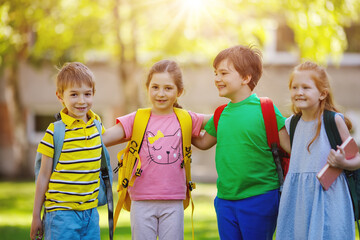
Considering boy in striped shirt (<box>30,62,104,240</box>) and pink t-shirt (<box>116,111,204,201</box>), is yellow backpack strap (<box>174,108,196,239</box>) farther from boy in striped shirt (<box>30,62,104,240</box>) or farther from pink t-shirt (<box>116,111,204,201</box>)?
boy in striped shirt (<box>30,62,104,240</box>)

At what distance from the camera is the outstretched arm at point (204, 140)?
3646 millimetres

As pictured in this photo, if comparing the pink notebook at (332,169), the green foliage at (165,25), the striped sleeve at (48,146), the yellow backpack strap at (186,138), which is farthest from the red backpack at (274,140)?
the green foliage at (165,25)

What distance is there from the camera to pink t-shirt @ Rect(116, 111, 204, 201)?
3473mm

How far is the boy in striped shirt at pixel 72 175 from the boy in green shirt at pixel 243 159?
845mm

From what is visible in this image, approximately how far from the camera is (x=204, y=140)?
3.67m

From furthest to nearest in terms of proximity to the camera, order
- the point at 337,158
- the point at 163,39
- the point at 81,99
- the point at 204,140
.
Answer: the point at 163,39 → the point at 204,140 → the point at 81,99 → the point at 337,158

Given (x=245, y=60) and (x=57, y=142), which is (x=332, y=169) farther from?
(x=57, y=142)

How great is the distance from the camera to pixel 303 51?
8203 mm

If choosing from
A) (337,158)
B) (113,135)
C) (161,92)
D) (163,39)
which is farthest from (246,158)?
(163,39)

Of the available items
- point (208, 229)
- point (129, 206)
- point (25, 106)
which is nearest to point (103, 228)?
point (208, 229)

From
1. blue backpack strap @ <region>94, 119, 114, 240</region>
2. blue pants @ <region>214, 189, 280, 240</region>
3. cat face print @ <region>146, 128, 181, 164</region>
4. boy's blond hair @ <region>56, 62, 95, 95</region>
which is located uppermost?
boy's blond hair @ <region>56, 62, 95, 95</region>

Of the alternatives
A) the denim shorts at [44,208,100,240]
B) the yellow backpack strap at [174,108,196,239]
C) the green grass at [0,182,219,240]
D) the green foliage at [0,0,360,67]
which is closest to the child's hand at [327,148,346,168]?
the yellow backpack strap at [174,108,196,239]

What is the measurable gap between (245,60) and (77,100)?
3.79 ft

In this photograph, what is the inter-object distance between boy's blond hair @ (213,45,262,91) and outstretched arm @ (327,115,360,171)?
0.67 meters
